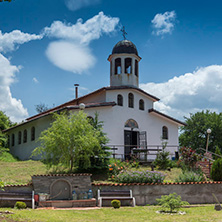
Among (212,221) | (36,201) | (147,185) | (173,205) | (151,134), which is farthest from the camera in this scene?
(151,134)

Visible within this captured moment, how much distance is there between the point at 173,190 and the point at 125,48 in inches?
620

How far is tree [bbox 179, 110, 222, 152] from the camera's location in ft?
135

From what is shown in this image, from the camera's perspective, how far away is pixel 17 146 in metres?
31.9

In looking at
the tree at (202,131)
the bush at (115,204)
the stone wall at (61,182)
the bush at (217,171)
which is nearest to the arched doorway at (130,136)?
the bush at (217,171)

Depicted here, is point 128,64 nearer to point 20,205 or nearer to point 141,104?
point 141,104

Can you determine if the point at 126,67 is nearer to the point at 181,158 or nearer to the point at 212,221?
the point at 181,158

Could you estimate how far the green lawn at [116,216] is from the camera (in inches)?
404

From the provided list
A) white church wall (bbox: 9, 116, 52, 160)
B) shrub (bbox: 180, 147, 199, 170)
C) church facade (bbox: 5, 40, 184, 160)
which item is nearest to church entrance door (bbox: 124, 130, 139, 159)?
church facade (bbox: 5, 40, 184, 160)

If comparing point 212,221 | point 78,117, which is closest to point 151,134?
point 78,117

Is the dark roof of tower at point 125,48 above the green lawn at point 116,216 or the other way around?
above

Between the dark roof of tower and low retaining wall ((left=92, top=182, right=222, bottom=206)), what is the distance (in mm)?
15314

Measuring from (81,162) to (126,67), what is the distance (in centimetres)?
1212

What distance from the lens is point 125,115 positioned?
83.9 ft

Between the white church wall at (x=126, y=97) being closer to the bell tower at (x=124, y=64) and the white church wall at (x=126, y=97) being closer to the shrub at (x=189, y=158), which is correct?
the bell tower at (x=124, y=64)
